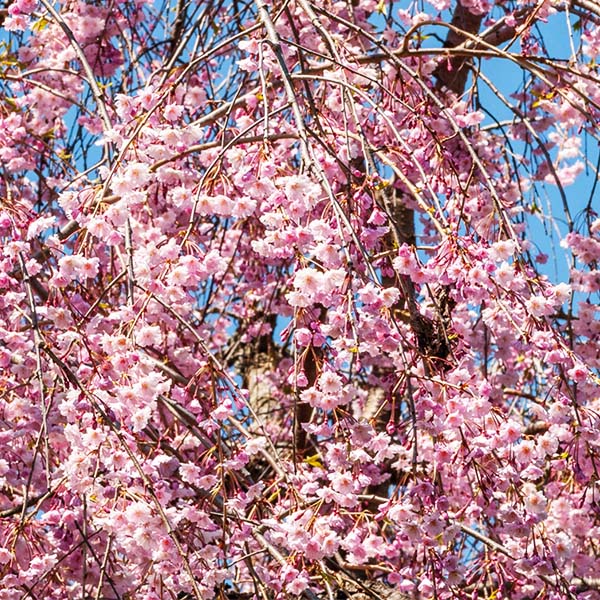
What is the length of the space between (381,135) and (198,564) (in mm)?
2084

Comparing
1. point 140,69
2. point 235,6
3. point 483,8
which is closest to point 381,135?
point 483,8

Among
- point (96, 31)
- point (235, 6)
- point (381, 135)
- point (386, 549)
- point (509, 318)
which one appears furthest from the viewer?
point (235, 6)

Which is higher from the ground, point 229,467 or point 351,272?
point 351,272

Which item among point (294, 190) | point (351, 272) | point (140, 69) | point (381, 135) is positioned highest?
point (140, 69)

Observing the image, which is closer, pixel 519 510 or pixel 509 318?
pixel 509 318

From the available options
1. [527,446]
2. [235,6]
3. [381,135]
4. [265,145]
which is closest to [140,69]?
[235,6]

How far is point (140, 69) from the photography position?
5.40 meters

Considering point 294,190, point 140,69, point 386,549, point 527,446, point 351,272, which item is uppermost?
point 140,69

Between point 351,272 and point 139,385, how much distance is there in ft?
1.79

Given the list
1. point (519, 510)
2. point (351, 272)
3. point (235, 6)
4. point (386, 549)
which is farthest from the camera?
point (235, 6)

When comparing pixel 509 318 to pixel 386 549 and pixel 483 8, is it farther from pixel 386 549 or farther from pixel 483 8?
pixel 483 8

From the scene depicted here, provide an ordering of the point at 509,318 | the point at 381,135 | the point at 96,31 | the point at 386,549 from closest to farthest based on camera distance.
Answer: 1. the point at 509,318
2. the point at 386,549
3. the point at 381,135
4. the point at 96,31

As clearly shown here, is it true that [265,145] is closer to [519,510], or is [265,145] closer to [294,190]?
[294,190]

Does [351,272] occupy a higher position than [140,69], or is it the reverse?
[140,69]
